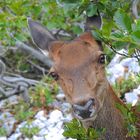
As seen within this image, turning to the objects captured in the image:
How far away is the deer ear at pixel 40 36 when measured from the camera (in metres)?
5.68

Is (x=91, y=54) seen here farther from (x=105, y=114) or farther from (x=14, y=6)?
(x=14, y=6)

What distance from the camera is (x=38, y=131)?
8148 millimetres

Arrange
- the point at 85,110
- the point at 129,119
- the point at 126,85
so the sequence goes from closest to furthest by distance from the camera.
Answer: the point at 85,110
the point at 129,119
the point at 126,85

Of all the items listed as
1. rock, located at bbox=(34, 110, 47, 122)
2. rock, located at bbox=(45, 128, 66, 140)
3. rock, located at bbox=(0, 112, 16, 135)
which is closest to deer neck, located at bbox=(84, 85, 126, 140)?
rock, located at bbox=(45, 128, 66, 140)

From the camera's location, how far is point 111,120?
17.7 ft

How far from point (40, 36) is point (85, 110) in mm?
1375

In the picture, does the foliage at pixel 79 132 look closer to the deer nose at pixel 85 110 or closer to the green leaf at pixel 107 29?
the deer nose at pixel 85 110

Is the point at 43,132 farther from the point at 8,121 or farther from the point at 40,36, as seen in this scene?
the point at 40,36

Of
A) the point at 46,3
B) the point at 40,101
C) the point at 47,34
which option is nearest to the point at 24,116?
the point at 40,101


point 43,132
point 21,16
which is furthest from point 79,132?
point 43,132

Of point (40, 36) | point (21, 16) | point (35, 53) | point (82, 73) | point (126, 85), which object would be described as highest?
point (82, 73)

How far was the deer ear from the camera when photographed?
568 cm

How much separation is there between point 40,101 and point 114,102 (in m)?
3.72

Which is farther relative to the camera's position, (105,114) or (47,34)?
(47,34)
